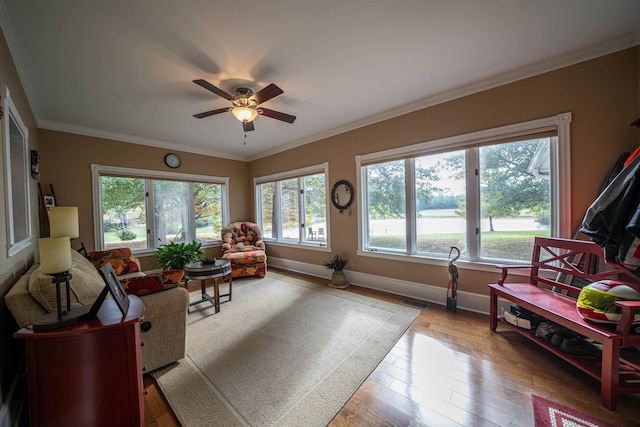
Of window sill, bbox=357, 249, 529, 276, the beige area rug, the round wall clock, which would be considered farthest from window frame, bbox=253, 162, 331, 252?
the round wall clock

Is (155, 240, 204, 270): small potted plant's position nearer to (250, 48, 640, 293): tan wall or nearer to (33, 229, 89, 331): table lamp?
(33, 229, 89, 331): table lamp

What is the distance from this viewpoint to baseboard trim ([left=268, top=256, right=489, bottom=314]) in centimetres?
Result: 271

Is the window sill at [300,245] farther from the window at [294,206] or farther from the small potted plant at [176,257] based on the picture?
the small potted plant at [176,257]

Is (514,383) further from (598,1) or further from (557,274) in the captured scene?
(598,1)

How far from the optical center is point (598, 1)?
1579 millimetres

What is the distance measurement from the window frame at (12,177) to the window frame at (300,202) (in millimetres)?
3331

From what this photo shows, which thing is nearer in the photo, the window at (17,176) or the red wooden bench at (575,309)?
the red wooden bench at (575,309)

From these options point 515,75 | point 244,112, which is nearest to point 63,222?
point 244,112

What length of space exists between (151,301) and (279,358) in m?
1.10

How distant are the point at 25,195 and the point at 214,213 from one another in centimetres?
290

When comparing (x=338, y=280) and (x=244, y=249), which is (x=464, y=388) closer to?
(x=338, y=280)

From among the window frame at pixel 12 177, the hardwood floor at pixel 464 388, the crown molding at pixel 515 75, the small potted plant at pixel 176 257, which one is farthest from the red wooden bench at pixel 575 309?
the window frame at pixel 12 177

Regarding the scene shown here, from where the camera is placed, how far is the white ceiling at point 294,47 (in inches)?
62.7

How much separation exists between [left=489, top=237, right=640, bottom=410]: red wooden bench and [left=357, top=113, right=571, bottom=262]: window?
272 millimetres
